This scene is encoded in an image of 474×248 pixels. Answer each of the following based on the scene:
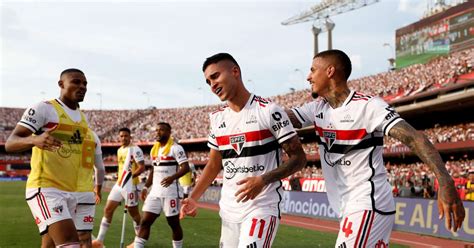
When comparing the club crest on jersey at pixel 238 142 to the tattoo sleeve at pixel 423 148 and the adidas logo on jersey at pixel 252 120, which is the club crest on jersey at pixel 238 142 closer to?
the adidas logo on jersey at pixel 252 120

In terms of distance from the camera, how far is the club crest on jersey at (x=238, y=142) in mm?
4574

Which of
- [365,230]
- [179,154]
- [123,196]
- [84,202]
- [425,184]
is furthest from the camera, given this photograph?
[425,184]

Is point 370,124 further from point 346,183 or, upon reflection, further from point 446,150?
point 446,150

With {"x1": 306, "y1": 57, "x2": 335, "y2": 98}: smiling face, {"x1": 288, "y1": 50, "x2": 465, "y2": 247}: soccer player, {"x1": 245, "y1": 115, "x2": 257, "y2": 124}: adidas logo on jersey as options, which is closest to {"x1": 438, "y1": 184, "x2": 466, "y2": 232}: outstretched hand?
{"x1": 288, "y1": 50, "x2": 465, "y2": 247}: soccer player

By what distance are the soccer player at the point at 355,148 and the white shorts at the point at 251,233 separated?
0.62 m

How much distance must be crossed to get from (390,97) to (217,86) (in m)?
39.2

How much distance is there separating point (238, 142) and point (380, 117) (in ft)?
4.39

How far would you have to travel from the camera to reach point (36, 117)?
559cm

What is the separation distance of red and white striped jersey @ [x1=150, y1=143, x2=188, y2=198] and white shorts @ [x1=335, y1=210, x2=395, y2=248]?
6.45m

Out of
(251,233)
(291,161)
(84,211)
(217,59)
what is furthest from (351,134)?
(84,211)

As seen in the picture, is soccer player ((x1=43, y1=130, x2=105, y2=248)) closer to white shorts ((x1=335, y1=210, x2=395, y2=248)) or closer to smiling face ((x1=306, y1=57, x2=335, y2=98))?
smiling face ((x1=306, y1=57, x2=335, y2=98))

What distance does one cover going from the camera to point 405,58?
2334 inches

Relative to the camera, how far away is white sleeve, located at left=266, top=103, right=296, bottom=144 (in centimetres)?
444

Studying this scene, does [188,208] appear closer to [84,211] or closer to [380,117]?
[380,117]
